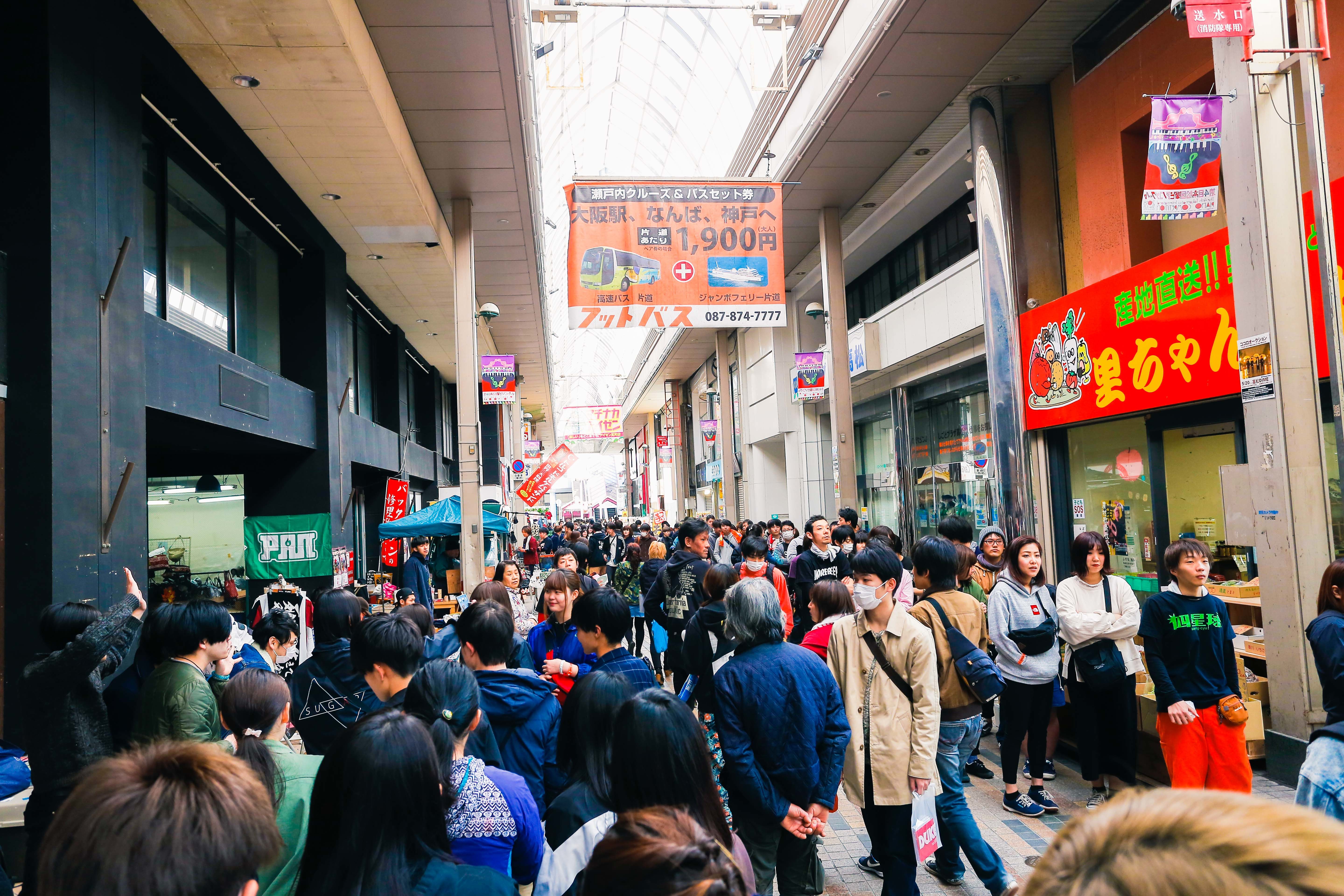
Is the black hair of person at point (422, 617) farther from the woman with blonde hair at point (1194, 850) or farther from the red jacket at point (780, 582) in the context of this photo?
the woman with blonde hair at point (1194, 850)

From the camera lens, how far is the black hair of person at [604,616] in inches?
154

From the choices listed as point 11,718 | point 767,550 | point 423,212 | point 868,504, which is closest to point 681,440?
point 868,504

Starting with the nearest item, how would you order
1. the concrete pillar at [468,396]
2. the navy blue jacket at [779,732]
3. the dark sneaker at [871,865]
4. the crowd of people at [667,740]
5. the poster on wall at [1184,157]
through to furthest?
the crowd of people at [667,740] < the navy blue jacket at [779,732] < the dark sneaker at [871,865] < the poster on wall at [1184,157] < the concrete pillar at [468,396]

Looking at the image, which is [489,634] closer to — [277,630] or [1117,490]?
[277,630]

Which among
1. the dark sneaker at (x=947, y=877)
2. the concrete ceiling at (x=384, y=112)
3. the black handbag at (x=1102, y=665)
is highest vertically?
the concrete ceiling at (x=384, y=112)

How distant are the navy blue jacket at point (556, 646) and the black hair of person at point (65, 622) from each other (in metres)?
2.13

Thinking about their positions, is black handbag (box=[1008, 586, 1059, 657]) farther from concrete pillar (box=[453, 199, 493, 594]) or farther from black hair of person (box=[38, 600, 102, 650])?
concrete pillar (box=[453, 199, 493, 594])

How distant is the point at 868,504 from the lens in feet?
67.5

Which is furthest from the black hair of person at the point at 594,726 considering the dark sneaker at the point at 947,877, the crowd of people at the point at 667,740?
the dark sneaker at the point at 947,877

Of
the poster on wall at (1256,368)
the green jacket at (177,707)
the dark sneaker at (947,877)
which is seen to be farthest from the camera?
the poster on wall at (1256,368)

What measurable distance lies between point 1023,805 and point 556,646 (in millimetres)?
3167

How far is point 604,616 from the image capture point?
12.8 ft

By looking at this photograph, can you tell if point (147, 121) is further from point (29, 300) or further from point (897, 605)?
point (897, 605)

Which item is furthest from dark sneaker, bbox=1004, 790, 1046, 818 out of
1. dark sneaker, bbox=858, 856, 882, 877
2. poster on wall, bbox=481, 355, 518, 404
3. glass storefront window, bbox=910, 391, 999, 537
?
poster on wall, bbox=481, 355, 518, 404
